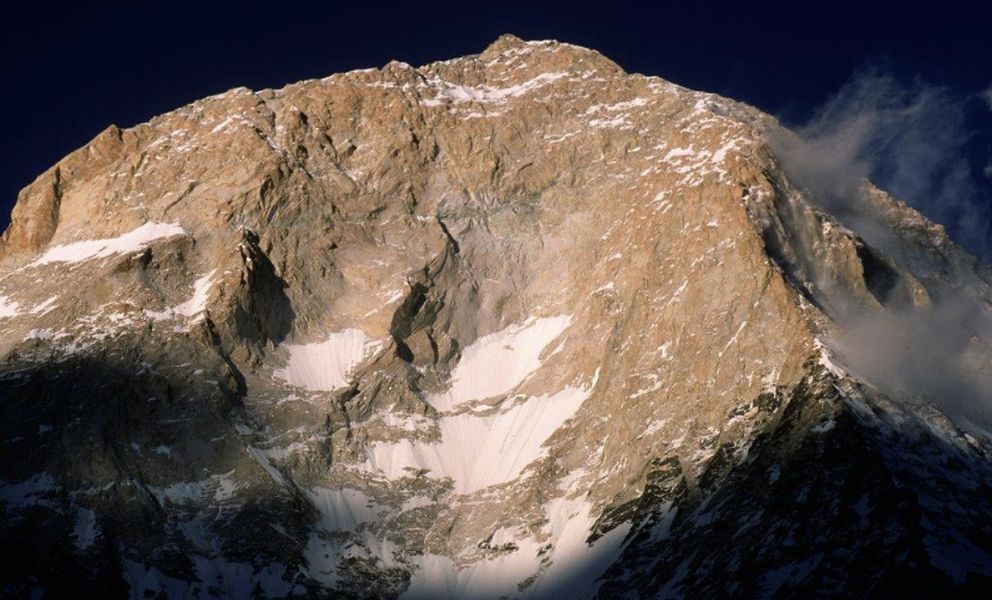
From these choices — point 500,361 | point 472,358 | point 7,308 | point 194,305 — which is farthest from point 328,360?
point 7,308

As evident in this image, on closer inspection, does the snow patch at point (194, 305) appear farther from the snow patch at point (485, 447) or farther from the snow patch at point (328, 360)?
the snow patch at point (485, 447)

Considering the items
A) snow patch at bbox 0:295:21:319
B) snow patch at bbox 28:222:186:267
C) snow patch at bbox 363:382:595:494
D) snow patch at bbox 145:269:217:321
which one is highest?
snow patch at bbox 28:222:186:267

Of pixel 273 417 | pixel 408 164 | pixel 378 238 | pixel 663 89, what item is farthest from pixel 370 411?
pixel 663 89

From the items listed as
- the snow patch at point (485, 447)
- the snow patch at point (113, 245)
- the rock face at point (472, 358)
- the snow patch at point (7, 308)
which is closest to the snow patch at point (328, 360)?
the rock face at point (472, 358)

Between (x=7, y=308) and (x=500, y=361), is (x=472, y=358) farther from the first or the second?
(x=7, y=308)

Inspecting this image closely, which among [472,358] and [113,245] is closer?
[472,358]

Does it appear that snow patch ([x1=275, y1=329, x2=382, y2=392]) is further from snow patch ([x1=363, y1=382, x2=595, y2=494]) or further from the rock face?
snow patch ([x1=363, y1=382, x2=595, y2=494])

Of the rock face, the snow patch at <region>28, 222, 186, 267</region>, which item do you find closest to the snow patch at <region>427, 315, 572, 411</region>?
the rock face

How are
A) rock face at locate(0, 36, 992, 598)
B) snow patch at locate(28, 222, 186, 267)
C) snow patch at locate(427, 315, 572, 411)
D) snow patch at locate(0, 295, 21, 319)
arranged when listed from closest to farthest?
rock face at locate(0, 36, 992, 598) < snow patch at locate(427, 315, 572, 411) < snow patch at locate(0, 295, 21, 319) < snow patch at locate(28, 222, 186, 267)
